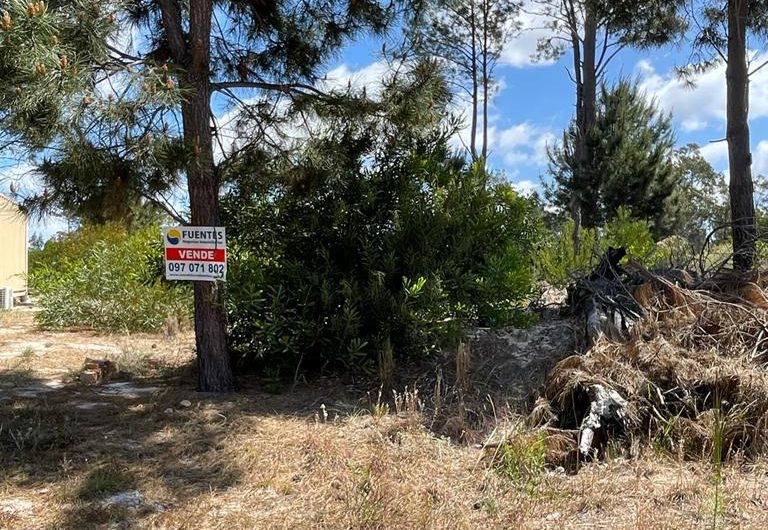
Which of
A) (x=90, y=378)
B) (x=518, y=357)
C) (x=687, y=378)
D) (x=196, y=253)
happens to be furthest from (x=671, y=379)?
(x=90, y=378)

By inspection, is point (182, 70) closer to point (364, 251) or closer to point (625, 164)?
point (364, 251)

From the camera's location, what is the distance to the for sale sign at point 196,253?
4477mm

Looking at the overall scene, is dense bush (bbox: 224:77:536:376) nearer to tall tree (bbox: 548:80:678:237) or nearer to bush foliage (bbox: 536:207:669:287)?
bush foliage (bbox: 536:207:669:287)

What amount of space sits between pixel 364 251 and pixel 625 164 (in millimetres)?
13975

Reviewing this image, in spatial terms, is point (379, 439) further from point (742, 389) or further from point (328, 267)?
point (742, 389)

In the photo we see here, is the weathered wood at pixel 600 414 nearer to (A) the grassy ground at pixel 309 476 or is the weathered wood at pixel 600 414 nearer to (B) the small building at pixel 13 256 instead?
(A) the grassy ground at pixel 309 476

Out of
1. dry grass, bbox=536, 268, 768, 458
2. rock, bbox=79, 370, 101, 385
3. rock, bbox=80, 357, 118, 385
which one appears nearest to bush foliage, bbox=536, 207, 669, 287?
dry grass, bbox=536, 268, 768, 458

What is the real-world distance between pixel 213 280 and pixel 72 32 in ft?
5.75

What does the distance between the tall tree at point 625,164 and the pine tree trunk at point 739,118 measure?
9.45m

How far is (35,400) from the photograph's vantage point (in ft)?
14.7

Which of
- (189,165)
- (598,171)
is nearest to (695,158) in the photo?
(598,171)

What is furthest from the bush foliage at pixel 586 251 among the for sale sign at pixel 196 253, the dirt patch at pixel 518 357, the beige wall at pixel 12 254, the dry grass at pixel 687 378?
the beige wall at pixel 12 254

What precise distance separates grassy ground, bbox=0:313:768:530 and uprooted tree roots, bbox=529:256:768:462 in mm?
201

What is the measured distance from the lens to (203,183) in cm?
450
